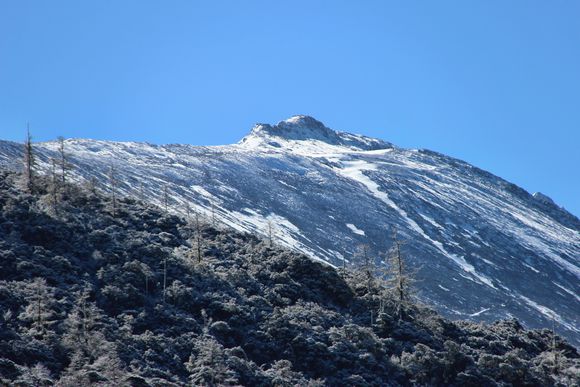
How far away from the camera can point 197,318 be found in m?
53.8

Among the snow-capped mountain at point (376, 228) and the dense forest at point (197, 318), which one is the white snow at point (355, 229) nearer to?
the snow-capped mountain at point (376, 228)

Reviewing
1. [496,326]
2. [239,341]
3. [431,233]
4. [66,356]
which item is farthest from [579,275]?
[66,356]

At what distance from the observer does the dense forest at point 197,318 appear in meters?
45.1

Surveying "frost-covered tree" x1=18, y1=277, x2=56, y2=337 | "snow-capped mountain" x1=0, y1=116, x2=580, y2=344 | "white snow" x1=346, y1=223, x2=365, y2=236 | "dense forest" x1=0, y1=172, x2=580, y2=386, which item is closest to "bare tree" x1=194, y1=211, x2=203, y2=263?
"dense forest" x1=0, y1=172, x2=580, y2=386

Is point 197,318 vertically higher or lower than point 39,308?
higher

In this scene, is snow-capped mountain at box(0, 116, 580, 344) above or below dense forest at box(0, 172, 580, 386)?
above

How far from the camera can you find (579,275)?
577 ft

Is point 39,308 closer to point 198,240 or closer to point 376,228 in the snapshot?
point 198,240

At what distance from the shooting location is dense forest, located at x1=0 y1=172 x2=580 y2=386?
4506cm

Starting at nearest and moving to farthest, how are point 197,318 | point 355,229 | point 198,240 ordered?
1. point 197,318
2. point 198,240
3. point 355,229

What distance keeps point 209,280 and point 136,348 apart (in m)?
13.2

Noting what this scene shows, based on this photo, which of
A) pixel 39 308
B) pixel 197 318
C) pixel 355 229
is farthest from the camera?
pixel 355 229

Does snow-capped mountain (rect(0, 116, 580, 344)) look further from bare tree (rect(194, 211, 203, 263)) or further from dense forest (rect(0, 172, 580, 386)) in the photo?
dense forest (rect(0, 172, 580, 386))

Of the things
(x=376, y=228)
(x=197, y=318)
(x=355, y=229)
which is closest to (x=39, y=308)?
(x=197, y=318)
